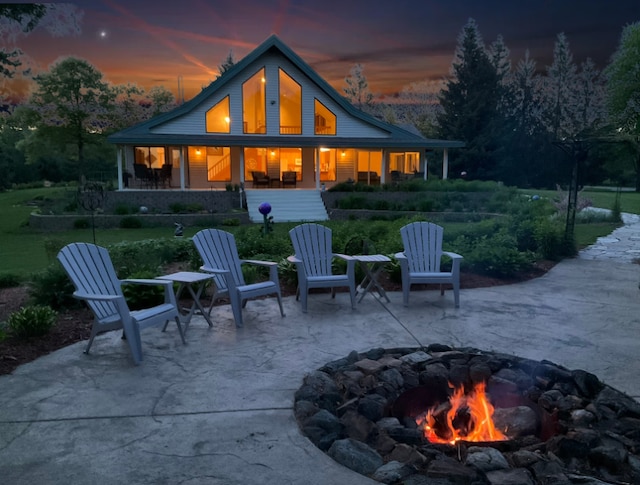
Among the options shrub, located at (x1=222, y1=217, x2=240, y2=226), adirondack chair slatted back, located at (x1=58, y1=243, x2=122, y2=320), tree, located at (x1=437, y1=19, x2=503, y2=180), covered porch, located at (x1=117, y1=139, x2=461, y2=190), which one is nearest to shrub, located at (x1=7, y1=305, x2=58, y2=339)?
adirondack chair slatted back, located at (x1=58, y1=243, x2=122, y2=320)

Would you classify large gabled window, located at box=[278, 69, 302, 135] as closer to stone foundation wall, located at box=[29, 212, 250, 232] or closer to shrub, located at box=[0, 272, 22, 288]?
stone foundation wall, located at box=[29, 212, 250, 232]

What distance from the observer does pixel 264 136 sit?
20391mm

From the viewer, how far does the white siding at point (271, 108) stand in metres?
20.3

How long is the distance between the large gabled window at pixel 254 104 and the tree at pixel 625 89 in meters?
13.6

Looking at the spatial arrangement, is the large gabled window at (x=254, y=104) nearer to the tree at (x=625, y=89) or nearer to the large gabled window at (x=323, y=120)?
the large gabled window at (x=323, y=120)

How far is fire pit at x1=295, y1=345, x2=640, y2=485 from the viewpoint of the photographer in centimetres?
245

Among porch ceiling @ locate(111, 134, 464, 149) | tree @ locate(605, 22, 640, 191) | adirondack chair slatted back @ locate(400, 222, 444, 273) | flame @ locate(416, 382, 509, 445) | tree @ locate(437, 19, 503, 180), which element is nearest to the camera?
flame @ locate(416, 382, 509, 445)

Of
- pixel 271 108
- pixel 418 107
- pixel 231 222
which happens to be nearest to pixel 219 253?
pixel 231 222

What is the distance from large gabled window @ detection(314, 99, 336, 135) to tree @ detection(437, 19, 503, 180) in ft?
46.0

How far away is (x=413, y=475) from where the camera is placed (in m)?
2.39

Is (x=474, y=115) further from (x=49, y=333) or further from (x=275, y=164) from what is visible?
(x=49, y=333)

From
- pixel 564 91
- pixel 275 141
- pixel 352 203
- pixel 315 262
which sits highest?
pixel 564 91

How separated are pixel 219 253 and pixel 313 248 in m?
1.07

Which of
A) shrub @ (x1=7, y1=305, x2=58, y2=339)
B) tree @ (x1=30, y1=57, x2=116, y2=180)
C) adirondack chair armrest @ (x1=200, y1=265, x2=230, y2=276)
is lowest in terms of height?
shrub @ (x1=7, y1=305, x2=58, y2=339)
